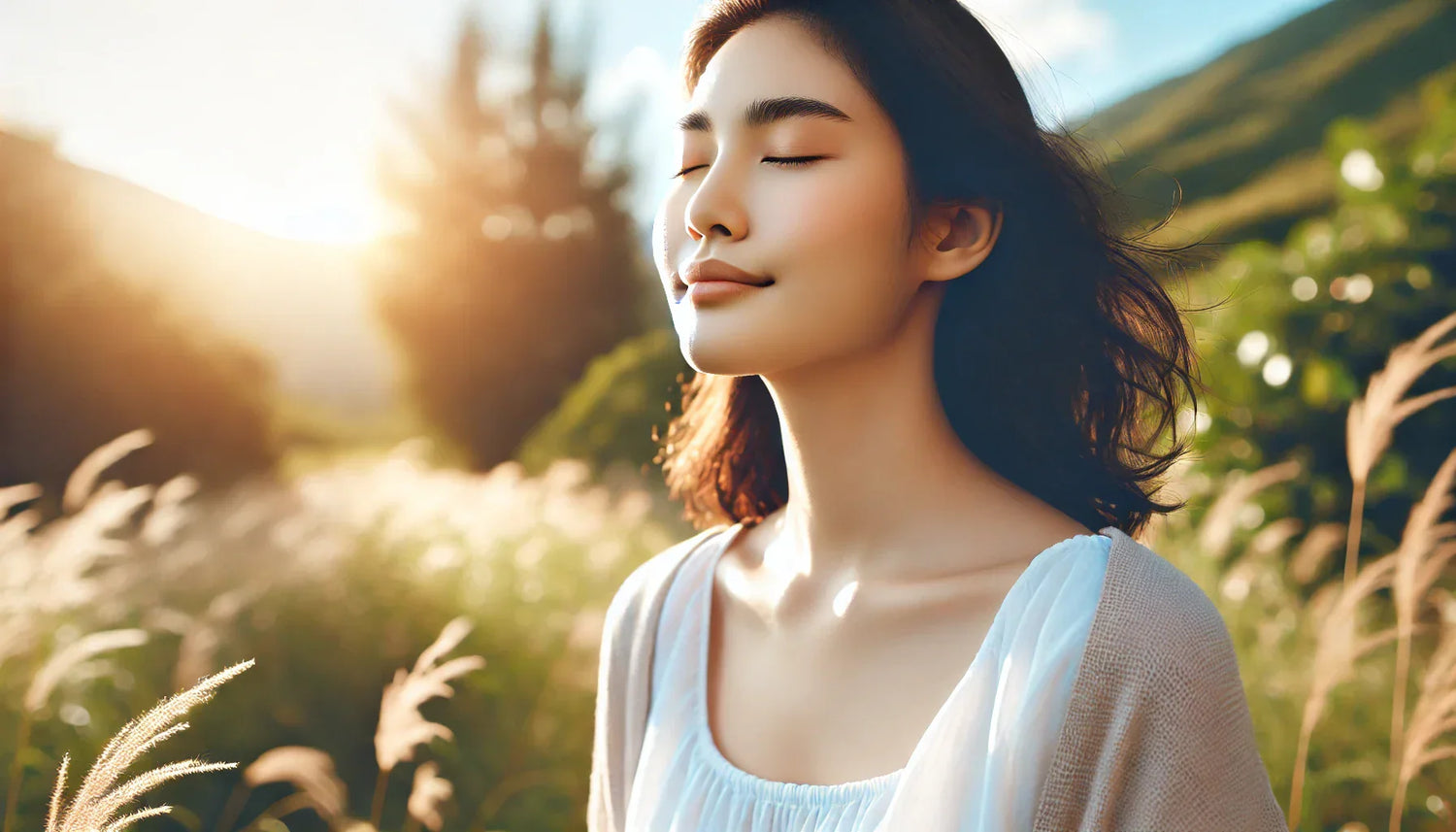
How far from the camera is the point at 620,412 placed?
895cm

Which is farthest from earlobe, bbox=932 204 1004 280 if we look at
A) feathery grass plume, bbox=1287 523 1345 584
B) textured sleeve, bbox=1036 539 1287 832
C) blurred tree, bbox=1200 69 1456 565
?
blurred tree, bbox=1200 69 1456 565

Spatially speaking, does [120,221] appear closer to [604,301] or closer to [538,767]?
[538,767]

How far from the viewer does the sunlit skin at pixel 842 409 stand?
1328 millimetres

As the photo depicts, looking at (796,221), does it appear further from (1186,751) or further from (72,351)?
(72,351)

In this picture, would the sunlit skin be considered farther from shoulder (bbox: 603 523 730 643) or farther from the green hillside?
the green hillside

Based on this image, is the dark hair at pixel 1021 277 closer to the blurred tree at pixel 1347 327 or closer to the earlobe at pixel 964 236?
the earlobe at pixel 964 236

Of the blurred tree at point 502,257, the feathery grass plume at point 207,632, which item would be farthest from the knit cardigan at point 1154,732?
the blurred tree at point 502,257

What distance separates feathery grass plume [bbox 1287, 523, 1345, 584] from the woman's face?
114 inches

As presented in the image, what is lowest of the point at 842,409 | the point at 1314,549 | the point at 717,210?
the point at 1314,549

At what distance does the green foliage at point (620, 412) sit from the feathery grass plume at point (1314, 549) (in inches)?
192

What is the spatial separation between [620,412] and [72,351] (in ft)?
13.0

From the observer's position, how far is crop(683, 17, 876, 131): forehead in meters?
1.37

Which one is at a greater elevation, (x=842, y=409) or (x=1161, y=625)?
(x=842, y=409)

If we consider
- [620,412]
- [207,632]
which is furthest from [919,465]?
[620,412]
